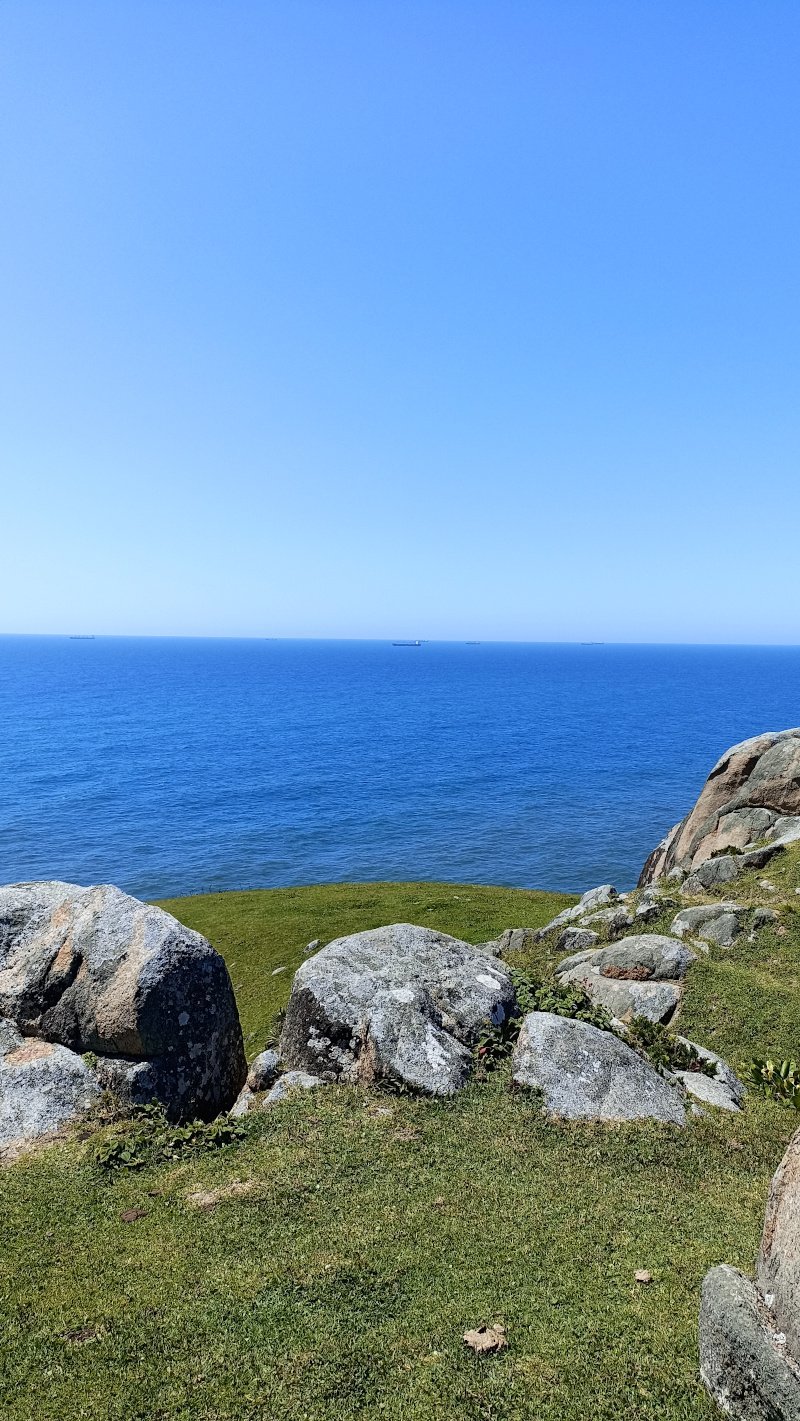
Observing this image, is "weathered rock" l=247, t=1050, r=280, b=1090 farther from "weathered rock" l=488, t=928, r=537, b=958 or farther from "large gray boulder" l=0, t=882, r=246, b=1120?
"weathered rock" l=488, t=928, r=537, b=958

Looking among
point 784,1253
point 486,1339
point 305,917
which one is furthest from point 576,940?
point 784,1253

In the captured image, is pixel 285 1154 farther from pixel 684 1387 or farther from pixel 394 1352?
pixel 684 1387

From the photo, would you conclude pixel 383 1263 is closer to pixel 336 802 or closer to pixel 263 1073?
pixel 263 1073

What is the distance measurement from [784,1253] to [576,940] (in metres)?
23.0

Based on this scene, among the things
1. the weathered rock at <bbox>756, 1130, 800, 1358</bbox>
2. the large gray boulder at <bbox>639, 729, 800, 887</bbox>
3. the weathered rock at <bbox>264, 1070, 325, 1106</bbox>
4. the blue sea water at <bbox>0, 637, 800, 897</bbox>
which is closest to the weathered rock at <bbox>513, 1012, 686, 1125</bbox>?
the weathered rock at <bbox>264, 1070, 325, 1106</bbox>

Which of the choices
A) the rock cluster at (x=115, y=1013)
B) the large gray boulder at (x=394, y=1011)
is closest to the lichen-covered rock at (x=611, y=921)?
the large gray boulder at (x=394, y=1011)

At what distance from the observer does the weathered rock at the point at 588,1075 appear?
52.4 ft

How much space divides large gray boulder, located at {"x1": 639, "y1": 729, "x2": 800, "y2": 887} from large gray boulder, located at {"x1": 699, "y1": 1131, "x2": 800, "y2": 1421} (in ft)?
99.5

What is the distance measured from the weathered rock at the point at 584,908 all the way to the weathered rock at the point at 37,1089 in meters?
22.3

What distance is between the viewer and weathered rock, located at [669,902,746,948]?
26972 mm

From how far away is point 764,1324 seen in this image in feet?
27.3

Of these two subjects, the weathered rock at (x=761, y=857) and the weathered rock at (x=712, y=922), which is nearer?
the weathered rock at (x=712, y=922)

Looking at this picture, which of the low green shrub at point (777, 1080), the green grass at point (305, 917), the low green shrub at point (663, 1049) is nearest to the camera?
the low green shrub at point (777, 1080)

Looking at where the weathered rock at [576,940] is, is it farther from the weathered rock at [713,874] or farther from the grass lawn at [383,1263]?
the grass lawn at [383,1263]
